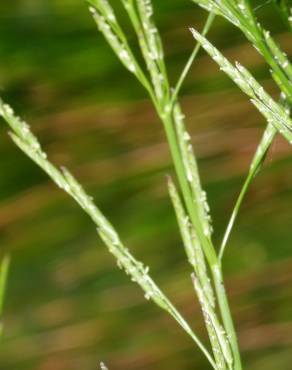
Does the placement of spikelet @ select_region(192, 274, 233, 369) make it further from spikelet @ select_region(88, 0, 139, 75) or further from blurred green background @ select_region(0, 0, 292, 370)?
blurred green background @ select_region(0, 0, 292, 370)

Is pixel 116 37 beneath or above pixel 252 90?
above

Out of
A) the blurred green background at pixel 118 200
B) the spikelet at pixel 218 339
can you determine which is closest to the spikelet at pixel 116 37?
the spikelet at pixel 218 339

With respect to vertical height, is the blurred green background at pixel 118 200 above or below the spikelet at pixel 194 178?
above

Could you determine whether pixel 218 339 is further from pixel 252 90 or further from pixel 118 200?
pixel 118 200

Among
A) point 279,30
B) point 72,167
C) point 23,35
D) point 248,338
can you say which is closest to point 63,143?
point 72,167

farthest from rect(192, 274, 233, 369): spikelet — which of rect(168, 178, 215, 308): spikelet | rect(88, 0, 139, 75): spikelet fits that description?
rect(88, 0, 139, 75): spikelet

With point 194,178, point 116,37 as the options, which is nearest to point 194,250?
point 194,178

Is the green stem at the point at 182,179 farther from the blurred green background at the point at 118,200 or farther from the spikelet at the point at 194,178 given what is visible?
the blurred green background at the point at 118,200

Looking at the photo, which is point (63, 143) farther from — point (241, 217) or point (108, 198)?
point (241, 217)
